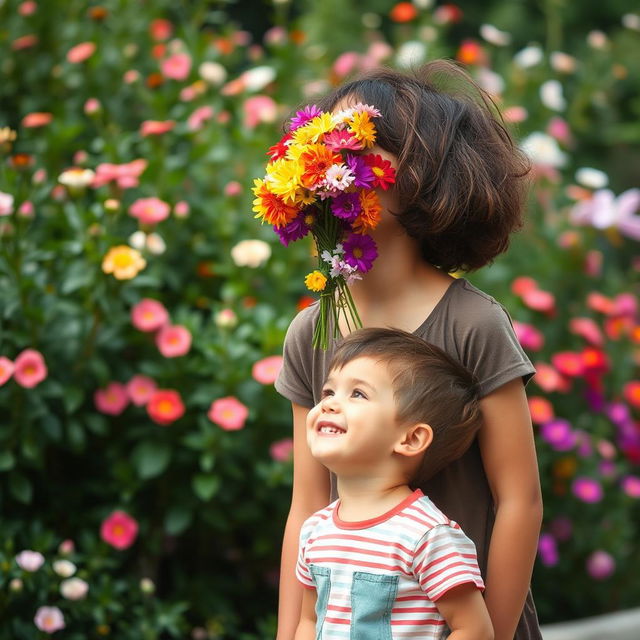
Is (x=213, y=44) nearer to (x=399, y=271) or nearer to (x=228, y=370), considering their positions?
(x=228, y=370)

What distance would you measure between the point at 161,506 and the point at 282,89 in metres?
1.92

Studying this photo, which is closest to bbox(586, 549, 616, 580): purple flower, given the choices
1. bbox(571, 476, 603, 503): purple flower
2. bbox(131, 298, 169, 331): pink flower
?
bbox(571, 476, 603, 503): purple flower

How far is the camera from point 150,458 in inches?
117

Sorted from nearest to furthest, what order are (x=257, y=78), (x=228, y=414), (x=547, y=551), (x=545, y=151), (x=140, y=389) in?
(x=228, y=414) → (x=140, y=389) → (x=547, y=551) → (x=257, y=78) → (x=545, y=151)

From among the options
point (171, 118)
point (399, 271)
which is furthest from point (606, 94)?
point (399, 271)

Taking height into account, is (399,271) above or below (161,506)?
above

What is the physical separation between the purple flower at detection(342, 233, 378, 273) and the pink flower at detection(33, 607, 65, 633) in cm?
152

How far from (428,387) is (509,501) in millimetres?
245

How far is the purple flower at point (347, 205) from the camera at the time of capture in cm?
158

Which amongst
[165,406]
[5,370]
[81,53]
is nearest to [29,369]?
[5,370]

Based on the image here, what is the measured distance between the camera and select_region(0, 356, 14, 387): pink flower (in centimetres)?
266

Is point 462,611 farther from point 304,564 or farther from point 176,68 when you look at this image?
point 176,68

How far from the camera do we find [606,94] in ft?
16.5

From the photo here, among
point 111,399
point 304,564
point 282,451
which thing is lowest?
point 282,451
